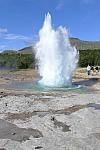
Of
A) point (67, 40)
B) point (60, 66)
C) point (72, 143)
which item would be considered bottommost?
point (72, 143)

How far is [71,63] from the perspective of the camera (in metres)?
44.6

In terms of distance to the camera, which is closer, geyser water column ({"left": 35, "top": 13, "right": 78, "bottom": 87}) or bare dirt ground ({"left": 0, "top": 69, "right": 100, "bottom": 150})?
bare dirt ground ({"left": 0, "top": 69, "right": 100, "bottom": 150})

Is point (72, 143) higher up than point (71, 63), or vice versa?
point (71, 63)

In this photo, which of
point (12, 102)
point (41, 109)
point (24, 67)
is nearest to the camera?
point (41, 109)

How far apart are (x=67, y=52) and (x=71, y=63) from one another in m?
1.54

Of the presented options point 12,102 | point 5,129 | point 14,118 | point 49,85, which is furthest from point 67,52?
point 5,129

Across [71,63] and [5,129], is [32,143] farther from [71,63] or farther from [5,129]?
[71,63]

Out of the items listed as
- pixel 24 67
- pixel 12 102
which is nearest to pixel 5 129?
pixel 12 102

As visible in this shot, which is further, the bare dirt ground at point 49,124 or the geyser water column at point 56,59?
the geyser water column at point 56,59

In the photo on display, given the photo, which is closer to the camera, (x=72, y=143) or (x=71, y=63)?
(x=72, y=143)

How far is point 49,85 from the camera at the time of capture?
42.2 meters

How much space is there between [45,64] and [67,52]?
Answer: 3222 millimetres

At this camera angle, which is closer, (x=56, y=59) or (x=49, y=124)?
(x=49, y=124)

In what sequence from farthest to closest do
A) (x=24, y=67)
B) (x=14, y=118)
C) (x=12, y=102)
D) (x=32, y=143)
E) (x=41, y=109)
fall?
(x=24, y=67) → (x=12, y=102) → (x=41, y=109) → (x=14, y=118) → (x=32, y=143)
